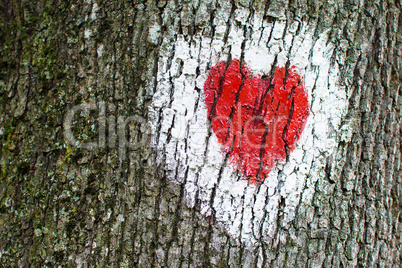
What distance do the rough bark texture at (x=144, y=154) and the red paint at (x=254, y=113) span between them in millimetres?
181

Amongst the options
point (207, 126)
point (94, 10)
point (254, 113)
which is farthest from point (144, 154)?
point (94, 10)

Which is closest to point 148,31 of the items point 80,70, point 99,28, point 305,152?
point 99,28

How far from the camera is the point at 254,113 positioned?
111cm

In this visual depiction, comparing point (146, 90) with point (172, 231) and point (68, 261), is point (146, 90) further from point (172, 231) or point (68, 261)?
point (68, 261)

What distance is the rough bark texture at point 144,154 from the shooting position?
1.12 meters

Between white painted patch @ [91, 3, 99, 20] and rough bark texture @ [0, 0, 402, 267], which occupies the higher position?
white painted patch @ [91, 3, 99, 20]

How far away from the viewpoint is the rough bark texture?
1119 mm

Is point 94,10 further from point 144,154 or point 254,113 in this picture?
point 254,113

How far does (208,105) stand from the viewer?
1104mm

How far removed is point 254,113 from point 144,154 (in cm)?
50

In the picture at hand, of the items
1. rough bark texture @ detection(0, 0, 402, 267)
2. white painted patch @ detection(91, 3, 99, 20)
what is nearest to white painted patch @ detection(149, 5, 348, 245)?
rough bark texture @ detection(0, 0, 402, 267)

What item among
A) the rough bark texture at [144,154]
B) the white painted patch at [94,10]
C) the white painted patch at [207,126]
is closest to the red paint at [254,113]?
the white painted patch at [207,126]

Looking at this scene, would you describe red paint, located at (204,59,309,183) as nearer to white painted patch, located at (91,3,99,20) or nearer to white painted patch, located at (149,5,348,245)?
white painted patch, located at (149,5,348,245)

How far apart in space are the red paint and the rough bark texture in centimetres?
18
